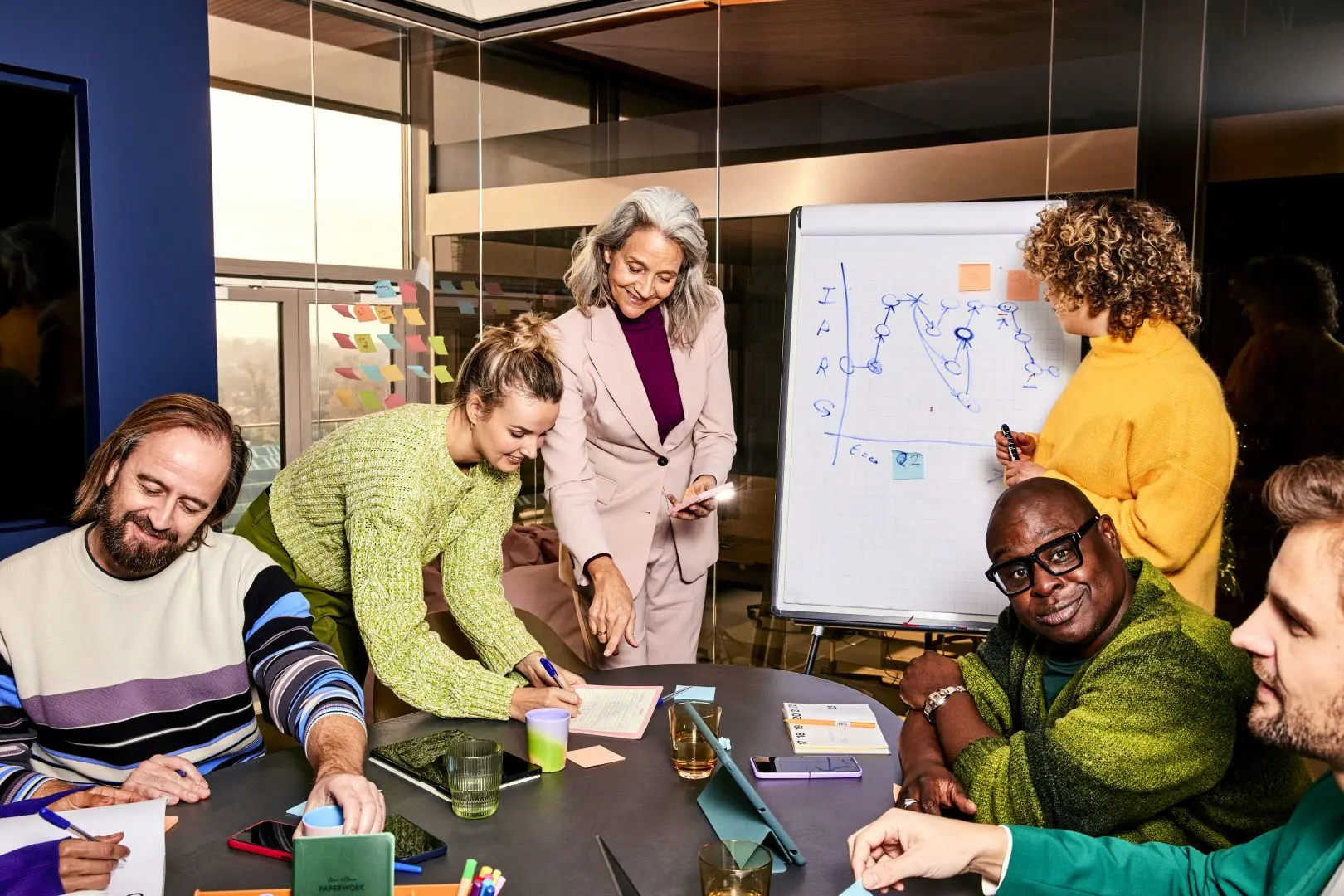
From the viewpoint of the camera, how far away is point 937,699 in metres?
1.86

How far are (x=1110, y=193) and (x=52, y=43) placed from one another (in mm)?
3194

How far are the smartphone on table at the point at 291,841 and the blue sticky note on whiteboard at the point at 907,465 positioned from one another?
177 centimetres

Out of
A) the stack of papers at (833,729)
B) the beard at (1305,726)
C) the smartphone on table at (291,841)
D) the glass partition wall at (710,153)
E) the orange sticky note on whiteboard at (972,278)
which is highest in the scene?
the glass partition wall at (710,153)

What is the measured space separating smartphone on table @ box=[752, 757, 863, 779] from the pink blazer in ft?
3.50

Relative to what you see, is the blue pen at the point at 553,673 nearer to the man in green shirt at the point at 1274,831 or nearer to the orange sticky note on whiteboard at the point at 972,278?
the man in green shirt at the point at 1274,831

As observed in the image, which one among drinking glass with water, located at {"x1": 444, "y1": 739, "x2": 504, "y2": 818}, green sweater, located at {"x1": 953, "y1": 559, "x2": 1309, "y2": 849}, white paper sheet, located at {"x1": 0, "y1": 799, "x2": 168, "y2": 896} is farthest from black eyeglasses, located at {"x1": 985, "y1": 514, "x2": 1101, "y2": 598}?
white paper sheet, located at {"x1": 0, "y1": 799, "x2": 168, "y2": 896}

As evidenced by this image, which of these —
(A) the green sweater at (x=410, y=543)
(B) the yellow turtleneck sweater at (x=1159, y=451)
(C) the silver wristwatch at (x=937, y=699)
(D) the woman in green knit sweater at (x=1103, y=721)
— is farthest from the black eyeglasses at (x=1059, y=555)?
(A) the green sweater at (x=410, y=543)

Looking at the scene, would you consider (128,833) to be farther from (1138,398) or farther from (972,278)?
(972,278)

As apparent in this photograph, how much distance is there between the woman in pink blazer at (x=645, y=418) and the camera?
2.76m

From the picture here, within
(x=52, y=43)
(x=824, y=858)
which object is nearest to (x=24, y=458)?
(x=52, y=43)

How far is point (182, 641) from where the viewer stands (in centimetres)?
183

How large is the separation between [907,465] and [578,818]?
1.64 metres

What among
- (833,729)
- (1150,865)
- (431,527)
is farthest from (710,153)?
(1150,865)

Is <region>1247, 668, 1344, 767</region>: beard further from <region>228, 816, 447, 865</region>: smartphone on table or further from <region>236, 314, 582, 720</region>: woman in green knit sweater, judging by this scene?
<region>236, 314, 582, 720</region>: woman in green knit sweater
